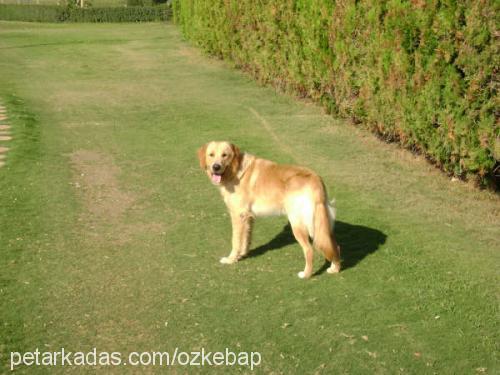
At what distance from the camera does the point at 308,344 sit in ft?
17.7

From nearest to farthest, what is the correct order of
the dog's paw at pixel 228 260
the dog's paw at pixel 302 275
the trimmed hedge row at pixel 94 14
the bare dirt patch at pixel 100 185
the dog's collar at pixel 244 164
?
the dog's paw at pixel 302 275, the dog's collar at pixel 244 164, the dog's paw at pixel 228 260, the bare dirt patch at pixel 100 185, the trimmed hedge row at pixel 94 14

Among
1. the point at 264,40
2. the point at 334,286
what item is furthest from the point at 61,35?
the point at 334,286

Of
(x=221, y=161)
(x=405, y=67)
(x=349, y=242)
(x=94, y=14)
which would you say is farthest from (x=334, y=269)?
(x=94, y=14)

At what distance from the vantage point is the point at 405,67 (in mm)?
10672

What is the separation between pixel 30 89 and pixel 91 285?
43.9 feet

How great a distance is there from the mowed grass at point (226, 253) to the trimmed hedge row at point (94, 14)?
36.6 metres

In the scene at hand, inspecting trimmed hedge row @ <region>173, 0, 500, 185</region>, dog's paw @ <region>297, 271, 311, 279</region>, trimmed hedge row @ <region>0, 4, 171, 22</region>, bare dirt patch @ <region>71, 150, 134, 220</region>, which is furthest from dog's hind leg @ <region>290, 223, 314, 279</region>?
trimmed hedge row @ <region>0, 4, 171, 22</region>

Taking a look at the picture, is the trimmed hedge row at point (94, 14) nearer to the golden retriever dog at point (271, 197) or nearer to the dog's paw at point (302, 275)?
the golden retriever dog at point (271, 197)

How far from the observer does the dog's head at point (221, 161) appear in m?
6.74

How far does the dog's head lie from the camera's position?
674cm

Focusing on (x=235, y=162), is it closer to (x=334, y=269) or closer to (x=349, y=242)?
(x=334, y=269)

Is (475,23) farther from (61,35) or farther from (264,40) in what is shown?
(61,35)

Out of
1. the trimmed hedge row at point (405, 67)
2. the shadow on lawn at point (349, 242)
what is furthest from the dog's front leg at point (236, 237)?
the trimmed hedge row at point (405, 67)

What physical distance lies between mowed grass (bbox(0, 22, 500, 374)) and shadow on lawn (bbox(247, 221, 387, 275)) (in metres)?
0.02
